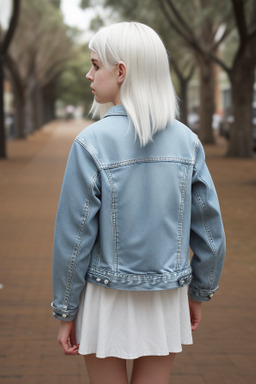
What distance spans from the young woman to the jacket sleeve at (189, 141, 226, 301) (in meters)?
0.05

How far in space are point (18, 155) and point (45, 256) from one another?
16.6 m

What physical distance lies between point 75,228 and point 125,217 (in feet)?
→ 0.55

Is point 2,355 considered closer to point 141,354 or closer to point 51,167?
point 141,354

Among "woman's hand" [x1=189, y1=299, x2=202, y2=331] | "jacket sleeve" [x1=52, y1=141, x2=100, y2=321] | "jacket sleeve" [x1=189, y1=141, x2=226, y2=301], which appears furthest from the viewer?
"woman's hand" [x1=189, y1=299, x2=202, y2=331]

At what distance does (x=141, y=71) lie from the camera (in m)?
2.10

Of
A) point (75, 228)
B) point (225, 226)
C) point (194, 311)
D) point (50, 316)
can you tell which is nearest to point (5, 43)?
point (225, 226)

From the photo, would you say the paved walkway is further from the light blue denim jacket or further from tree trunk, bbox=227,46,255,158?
tree trunk, bbox=227,46,255,158

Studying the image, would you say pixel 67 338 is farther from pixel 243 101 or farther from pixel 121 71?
pixel 243 101

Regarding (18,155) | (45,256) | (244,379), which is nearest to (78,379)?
(244,379)

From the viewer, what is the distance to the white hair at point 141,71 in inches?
82.0

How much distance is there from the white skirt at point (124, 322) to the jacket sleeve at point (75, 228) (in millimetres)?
62

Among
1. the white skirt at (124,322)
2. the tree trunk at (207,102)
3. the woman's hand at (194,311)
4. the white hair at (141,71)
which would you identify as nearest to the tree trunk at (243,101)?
the tree trunk at (207,102)

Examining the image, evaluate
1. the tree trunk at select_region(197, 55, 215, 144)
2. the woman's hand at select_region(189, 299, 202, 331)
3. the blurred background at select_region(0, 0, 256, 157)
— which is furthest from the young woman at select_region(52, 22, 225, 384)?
the tree trunk at select_region(197, 55, 215, 144)

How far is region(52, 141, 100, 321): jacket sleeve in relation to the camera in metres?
2.08
